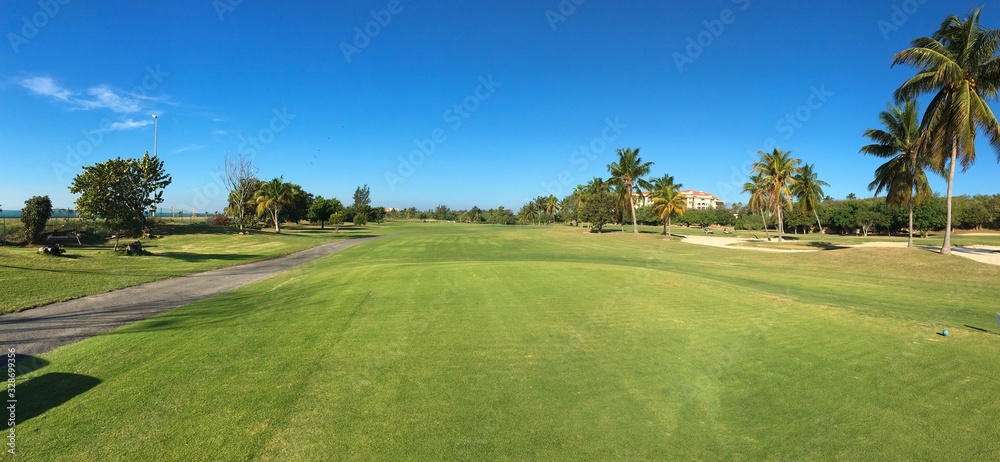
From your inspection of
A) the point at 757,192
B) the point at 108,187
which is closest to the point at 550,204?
the point at 757,192

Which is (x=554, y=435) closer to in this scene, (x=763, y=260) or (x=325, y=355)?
(x=325, y=355)

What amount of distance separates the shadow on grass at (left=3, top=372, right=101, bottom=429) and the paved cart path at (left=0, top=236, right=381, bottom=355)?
2.21 metres

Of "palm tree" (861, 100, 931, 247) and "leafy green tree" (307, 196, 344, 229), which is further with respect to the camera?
"leafy green tree" (307, 196, 344, 229)

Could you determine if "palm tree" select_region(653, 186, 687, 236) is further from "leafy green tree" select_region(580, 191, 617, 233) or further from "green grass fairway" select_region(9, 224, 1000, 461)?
"green grass fairway" select_region(9, 224, 1000, 461)

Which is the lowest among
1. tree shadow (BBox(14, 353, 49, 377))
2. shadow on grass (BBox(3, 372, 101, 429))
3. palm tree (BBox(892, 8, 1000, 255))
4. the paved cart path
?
the paved cart path

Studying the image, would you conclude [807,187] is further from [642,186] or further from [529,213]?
[529,213]

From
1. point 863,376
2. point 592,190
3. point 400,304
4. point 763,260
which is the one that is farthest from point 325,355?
point 592,190

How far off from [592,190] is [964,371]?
298ft

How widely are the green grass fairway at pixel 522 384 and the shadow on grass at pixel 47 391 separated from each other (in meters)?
0.04

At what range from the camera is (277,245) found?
131 feet

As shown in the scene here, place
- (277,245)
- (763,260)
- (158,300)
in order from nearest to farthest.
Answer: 1. (158,300)
2. (763,260)
3. (277,245)

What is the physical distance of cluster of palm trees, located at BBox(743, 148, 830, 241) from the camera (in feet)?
157

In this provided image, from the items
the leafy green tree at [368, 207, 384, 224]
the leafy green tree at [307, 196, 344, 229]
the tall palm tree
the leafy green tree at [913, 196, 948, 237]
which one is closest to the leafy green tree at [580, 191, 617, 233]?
the tall palm tree

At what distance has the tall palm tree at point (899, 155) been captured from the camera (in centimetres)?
3067
